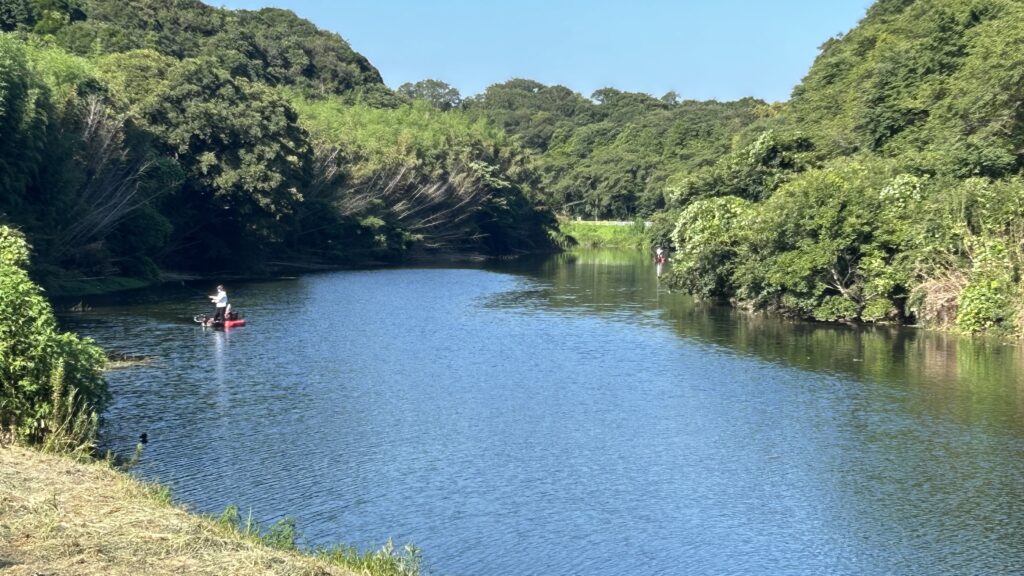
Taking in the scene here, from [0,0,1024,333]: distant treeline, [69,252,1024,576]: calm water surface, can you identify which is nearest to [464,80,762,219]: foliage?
[0,0,1024,333]: distant treeline

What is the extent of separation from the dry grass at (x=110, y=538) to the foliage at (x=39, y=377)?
3302mm

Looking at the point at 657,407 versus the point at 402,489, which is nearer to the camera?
the point at 402,489

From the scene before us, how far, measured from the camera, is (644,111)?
17325 cm

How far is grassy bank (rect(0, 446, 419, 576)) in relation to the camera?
1088 centimetres

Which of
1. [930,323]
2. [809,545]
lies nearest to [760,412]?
[809,545]

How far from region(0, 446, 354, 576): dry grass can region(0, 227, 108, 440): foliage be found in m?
3.30

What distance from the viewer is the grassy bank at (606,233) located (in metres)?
112

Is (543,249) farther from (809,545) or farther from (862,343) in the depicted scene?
(809,545)

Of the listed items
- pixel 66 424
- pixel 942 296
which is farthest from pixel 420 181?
pixel 66 424

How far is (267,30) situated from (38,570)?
128 metres

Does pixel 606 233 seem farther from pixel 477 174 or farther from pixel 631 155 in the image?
pixel 477 174

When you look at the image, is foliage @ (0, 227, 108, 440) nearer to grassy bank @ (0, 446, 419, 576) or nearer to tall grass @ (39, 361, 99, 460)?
tall grass @ (39, 361, 99, 460)

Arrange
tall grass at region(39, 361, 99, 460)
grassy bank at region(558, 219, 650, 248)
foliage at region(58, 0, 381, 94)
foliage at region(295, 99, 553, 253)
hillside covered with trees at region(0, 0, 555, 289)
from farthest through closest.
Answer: grassy bank at region(558, 219, 650, 248)
foliage at region(58, 0, 381, 94)
foliage at region(295, 99, 553, 253)
hillside covered with trees at region(0, 0, 555, 289)
tall grass at region(39, 361, 99, 460)

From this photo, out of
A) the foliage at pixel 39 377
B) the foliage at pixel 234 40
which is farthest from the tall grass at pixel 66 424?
the foliage at pixel 234 40
